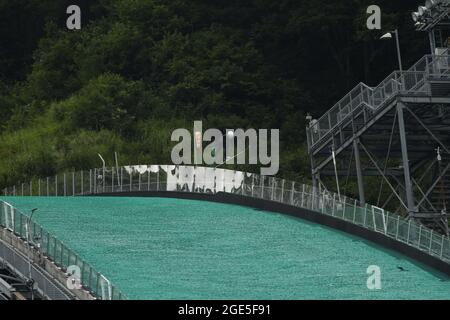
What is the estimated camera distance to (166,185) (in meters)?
69.2

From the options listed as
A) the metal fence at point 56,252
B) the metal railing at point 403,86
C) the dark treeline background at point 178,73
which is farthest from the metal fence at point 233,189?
the dark treeline background at point 178,73

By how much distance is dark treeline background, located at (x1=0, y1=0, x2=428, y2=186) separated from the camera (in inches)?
3467

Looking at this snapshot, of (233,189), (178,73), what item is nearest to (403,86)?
(233,189)

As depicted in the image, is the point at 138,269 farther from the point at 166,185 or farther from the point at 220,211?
the point at 166,185

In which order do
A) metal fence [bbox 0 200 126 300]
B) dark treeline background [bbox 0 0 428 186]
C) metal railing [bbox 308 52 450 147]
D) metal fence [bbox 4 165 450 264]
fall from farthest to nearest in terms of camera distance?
dark treeline background [bbox 0 0 428 186], metal railing [bbox 308 52 450 147], metal fence [bbox 4 165 450 264], metal fence [bbox 0 200 126 300]

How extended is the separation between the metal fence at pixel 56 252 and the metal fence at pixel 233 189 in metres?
0.07

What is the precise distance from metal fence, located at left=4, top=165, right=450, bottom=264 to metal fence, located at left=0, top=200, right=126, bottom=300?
71mm

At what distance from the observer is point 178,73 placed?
94312mm

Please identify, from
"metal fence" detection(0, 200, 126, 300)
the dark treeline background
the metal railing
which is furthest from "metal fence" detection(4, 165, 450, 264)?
the dark treeline background

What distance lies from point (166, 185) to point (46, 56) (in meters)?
30.9

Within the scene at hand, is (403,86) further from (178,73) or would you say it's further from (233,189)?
(178,73)

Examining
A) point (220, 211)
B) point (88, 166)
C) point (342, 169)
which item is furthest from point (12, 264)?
point (88, 166)

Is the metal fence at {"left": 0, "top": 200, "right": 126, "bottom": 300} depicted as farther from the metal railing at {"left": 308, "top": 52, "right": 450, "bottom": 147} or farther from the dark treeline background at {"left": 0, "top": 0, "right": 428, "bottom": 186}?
the dark treeline background at {"left": 0, "top": 0, "right": 428, "bottom": 186}

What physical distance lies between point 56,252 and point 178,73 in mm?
50773
